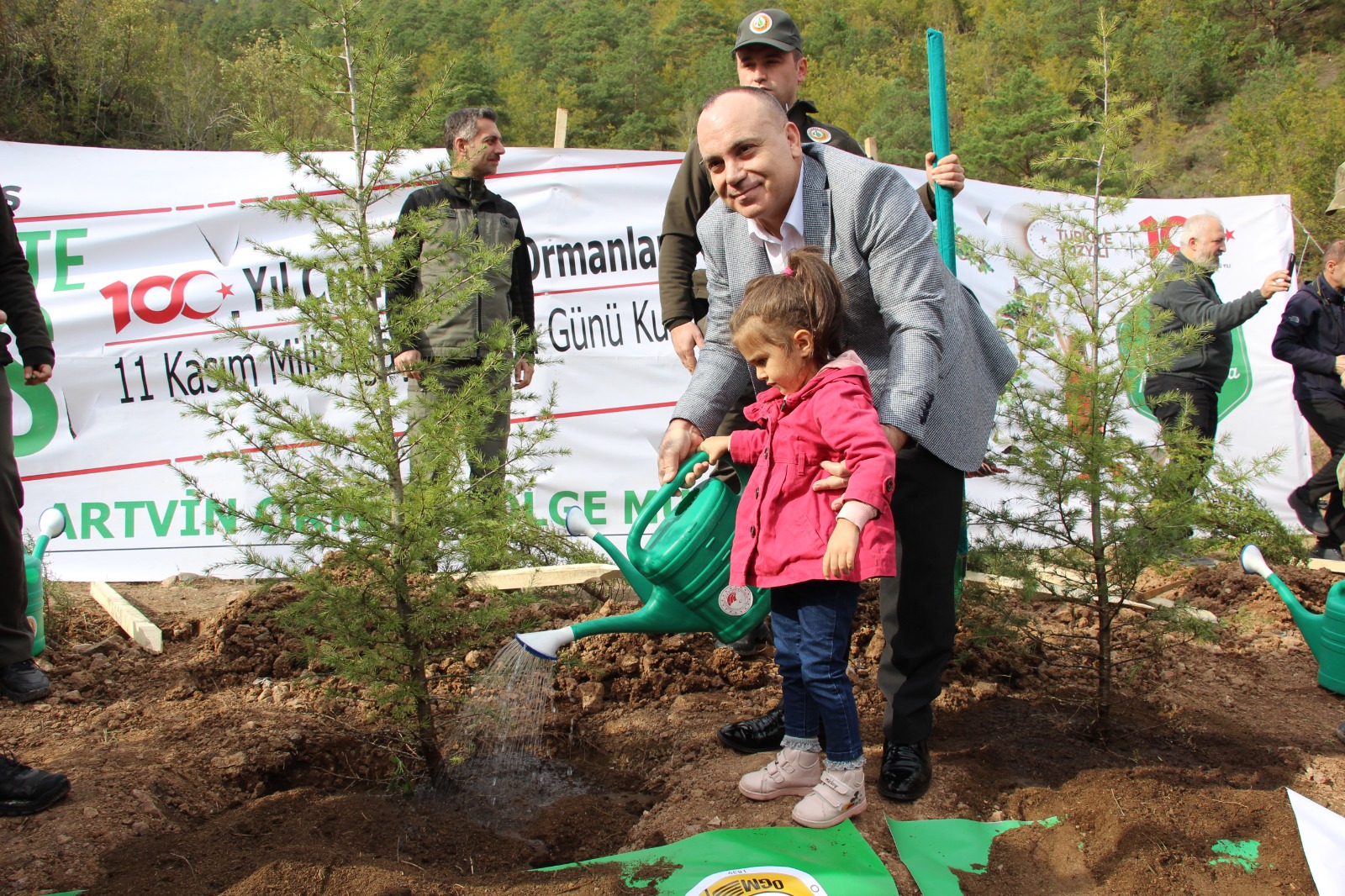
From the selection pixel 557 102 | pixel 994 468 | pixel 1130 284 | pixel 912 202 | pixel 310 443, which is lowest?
pixel 994 468

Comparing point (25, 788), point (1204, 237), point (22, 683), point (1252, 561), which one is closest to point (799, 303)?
point (1252, 561)

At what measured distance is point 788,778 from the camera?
2.41m

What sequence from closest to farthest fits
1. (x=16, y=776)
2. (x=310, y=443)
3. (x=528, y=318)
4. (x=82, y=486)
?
1. (x=16, y=776)
2. (x=310, y=443)
3. (x=528, y=318)
4. (x=82, y=486)

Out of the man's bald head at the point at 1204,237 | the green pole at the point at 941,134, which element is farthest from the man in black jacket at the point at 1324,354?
the green pole at the point at 941,134

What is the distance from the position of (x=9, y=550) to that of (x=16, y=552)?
4cm

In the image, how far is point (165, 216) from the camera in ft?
19.9

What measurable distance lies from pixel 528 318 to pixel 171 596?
2.60m

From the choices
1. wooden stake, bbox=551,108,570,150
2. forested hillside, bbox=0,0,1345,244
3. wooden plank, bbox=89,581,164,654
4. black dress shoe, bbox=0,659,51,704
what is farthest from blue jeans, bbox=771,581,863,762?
forested hillside, bbox=0,0,1345,244

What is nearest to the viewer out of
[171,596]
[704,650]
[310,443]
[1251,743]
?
[310,443]

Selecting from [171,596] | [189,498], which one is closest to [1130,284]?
[171,596]

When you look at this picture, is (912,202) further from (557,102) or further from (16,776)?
(557,102)

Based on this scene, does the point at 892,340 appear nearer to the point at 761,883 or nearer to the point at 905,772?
the point at 905,772

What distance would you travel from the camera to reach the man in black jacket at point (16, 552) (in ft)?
7.82

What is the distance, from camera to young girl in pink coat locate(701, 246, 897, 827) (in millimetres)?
2105
